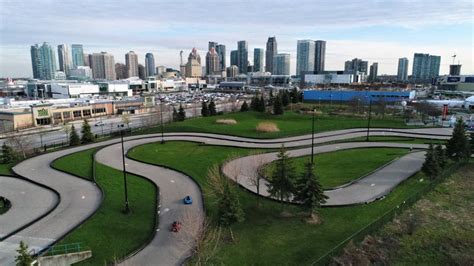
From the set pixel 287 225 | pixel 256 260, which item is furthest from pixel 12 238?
pixel 287 225

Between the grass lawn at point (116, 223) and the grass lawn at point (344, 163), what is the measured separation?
32.1 ft

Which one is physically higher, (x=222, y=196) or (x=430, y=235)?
(x=222, y=196)

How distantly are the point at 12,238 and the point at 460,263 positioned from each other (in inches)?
828

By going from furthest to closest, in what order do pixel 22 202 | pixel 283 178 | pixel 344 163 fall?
pixel 344 163 → pixel 22 202 → pixel 283 178

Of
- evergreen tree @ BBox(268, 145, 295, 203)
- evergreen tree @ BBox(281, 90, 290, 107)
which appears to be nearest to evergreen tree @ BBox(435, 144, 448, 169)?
evergreen tree @ BBox(268, 145, 295, 203)

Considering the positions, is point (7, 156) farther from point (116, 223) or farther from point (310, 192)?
point (310, 192)

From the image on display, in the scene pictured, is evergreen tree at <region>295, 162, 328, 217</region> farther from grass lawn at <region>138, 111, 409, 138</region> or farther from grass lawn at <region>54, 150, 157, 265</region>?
grass lawn at <region>138, 111, 409, 138</region>

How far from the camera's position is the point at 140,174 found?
24.2 m

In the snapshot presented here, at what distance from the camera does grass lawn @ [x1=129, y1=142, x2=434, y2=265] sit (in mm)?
13562

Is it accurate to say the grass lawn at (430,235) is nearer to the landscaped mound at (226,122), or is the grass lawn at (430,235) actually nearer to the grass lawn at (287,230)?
the grass lawn at (287,230)

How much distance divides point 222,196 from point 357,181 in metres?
11.5

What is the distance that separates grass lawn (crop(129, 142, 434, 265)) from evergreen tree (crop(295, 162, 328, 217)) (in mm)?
1000

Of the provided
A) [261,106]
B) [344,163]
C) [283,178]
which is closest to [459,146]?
[344,163]

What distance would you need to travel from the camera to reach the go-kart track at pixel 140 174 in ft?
47.4
